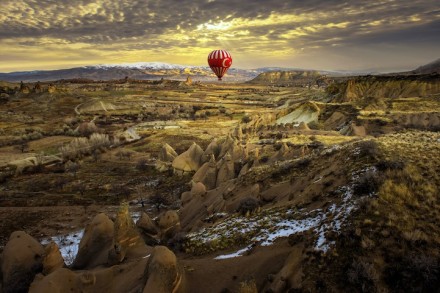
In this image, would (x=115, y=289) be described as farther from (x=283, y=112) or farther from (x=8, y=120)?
(x=8, y=120)

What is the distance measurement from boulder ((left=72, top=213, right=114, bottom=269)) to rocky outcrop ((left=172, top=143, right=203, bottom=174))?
21700 mm

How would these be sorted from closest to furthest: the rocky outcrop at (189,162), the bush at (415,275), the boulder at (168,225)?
1. the bush at (415,275)
2. the boulder at (168,225)
3. the rocky outcrop at (189,162)

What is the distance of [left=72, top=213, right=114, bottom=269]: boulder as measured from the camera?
14.9 meters

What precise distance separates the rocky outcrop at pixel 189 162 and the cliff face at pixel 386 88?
43932mm

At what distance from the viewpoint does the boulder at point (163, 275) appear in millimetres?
10070

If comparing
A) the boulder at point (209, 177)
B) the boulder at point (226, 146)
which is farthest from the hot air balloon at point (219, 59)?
the boulder at point (209, 177)

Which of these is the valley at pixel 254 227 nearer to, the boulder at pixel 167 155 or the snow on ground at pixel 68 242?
the snow on ground at pixel 68 242

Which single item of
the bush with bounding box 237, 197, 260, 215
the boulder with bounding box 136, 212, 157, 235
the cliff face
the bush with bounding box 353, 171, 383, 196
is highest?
the cliff face

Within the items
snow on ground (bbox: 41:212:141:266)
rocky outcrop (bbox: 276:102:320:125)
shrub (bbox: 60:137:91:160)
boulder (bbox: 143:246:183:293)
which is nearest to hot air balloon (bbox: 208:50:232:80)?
rocky outcrop (bbox: 276:102:320:125)

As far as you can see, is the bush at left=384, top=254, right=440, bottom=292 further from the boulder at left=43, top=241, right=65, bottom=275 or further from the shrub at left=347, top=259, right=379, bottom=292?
the boulder at left=43, top=241, right=65, bottom=275

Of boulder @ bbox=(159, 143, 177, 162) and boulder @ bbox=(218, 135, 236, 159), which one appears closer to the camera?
boulder @ bbox=(218, 135, 236, 159)

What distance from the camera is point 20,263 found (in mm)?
13727

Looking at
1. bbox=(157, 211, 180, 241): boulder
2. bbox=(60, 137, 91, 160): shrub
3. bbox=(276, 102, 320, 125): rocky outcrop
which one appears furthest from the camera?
bbox=(276, 102, 320, 125): rocky outcrop

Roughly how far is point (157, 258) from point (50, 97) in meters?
117
